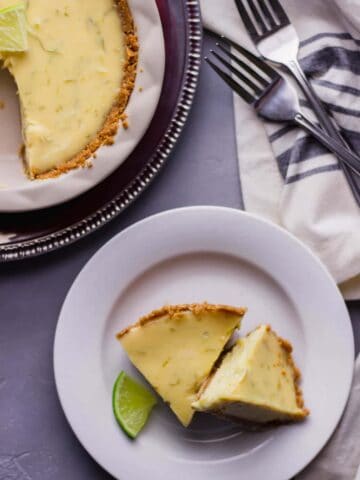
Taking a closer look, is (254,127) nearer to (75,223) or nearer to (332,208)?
(332,208)

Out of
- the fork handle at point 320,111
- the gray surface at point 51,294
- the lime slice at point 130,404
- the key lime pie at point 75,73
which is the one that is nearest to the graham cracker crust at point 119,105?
Result: the key lime pie at point 75,73

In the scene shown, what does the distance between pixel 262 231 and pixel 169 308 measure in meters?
0.31

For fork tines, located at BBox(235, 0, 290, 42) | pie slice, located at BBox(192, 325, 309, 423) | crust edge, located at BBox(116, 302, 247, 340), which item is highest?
fork tines, located at BBox(235, 0, 290, 42)

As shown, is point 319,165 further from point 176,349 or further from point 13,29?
point 13,29

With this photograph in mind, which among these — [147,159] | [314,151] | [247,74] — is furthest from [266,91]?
[147,159]

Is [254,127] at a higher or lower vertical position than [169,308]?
higher

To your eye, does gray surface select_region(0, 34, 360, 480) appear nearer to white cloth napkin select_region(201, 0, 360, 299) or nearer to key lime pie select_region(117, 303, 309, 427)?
white cloth napkin select_region(201, 0, 360, 299)

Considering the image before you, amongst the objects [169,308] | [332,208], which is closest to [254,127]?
[332,208]

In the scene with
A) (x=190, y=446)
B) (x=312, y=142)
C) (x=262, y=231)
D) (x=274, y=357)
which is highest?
(x=312, y=142)

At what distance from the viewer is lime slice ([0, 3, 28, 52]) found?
212 centimetres

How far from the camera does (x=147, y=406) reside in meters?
2.16

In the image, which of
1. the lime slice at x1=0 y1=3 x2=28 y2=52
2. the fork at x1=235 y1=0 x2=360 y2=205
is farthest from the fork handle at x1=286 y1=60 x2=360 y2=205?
the lime slice at x1=0 y1=3 x2=28 y2=52

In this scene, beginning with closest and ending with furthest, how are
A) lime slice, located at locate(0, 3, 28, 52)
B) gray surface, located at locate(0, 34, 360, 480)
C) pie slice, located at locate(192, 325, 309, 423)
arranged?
1. pie slice, located at locate(192, 325, 309, 423)
2. lime slice, located at locate(0, 3, 28, 52)
3. gray surface, located at locate(0, 34, 360, 480)

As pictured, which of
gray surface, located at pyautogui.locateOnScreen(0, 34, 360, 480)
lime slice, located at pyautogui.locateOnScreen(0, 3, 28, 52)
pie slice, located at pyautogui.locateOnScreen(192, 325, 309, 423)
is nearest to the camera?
pie slice, located at pyautogui.locateOnScreen(192, 325, 309, 423)
